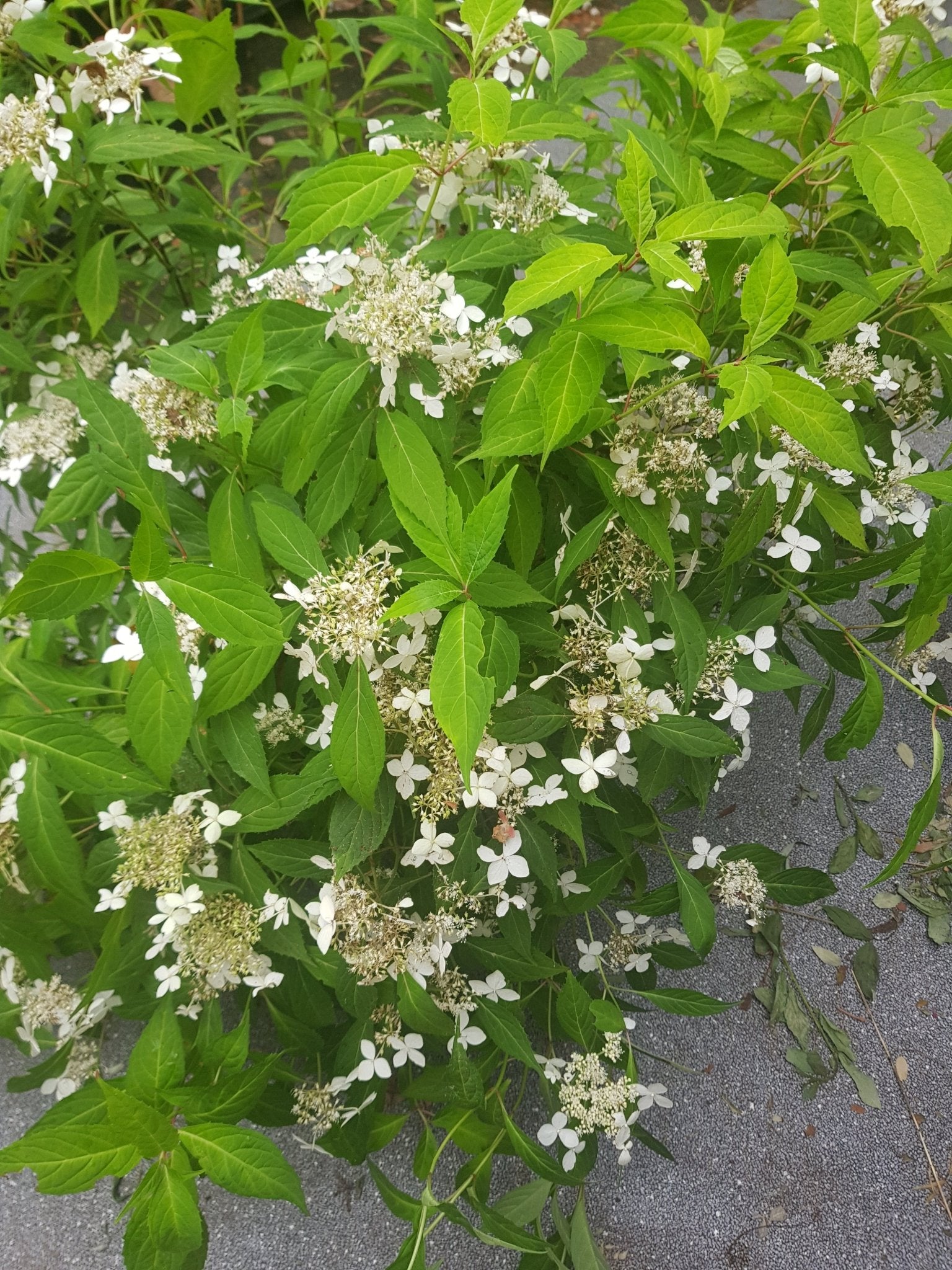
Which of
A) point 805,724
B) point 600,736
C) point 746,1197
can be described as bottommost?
point 746,1197

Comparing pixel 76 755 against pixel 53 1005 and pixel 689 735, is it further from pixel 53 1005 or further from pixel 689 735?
pixel 689 735

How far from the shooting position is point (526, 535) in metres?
0.83

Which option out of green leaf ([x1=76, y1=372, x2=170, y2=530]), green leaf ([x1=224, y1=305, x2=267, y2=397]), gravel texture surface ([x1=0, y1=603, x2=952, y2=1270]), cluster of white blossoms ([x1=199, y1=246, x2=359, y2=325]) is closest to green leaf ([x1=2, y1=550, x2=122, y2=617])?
green leaf ([x1=76, y1=372, x2=170, y2=530])

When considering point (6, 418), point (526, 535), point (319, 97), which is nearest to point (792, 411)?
point (526, 535)

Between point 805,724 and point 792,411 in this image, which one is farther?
point 805,724

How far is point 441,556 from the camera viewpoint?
0.68 meters

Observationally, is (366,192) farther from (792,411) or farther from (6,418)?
(6,418)

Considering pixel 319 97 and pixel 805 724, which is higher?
pixel 319 97

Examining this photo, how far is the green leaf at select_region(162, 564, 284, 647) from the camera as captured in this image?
0.68m

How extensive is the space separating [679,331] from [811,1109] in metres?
1.37

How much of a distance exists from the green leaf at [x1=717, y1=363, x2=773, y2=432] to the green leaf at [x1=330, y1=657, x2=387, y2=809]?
1.22ft

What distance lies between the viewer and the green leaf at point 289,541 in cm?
75

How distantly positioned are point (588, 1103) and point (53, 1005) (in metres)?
0.70

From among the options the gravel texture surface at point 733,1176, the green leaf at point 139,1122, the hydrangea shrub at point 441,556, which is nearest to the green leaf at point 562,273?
the hydrangea shrub at point 441,556
